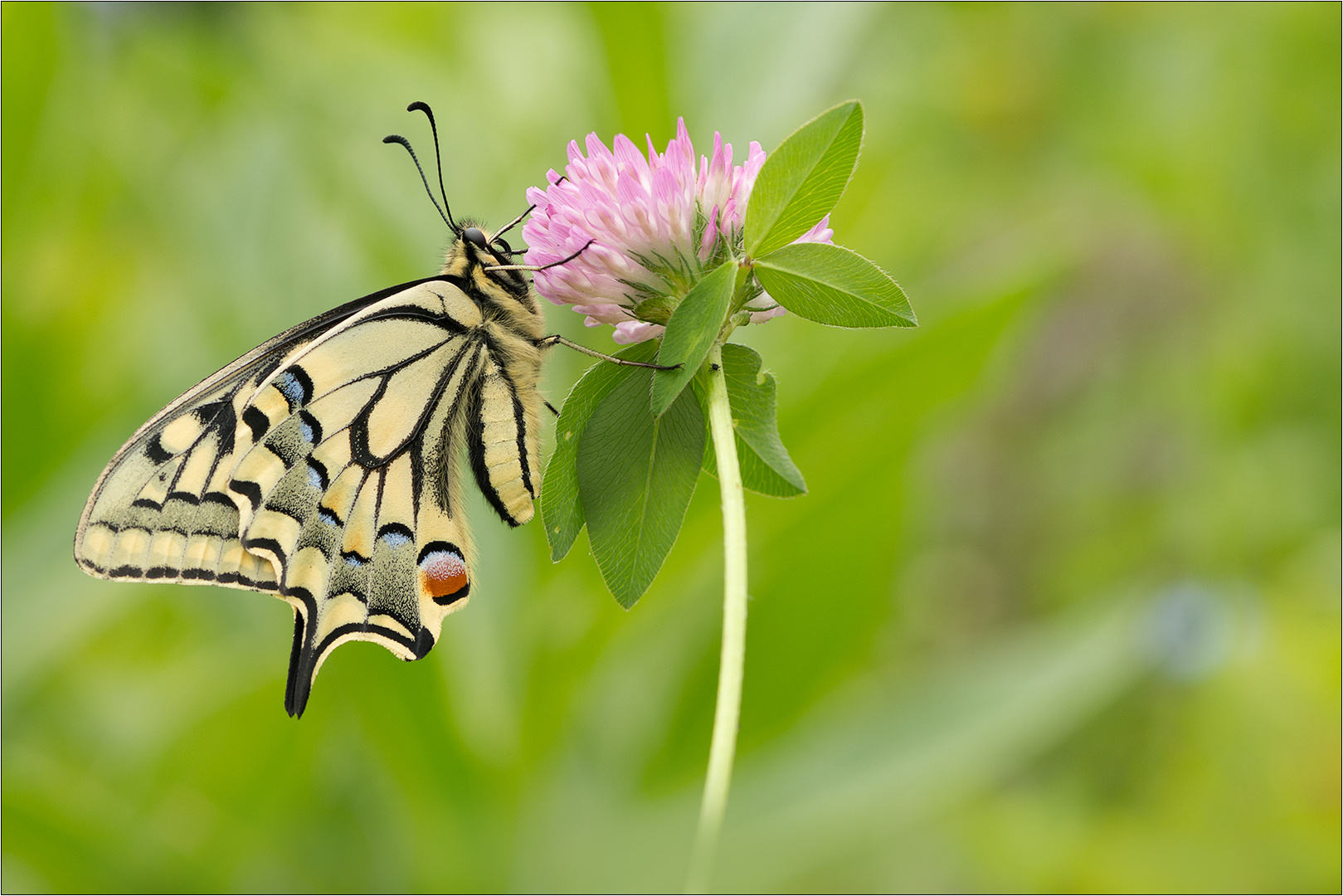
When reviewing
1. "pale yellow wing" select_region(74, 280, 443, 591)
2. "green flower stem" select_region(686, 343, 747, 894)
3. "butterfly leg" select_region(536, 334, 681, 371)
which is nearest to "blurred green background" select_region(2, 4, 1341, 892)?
"pale yellow wing" select_region(74, 280, 443, 591)

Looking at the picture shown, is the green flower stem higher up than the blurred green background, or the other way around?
the blurred green background

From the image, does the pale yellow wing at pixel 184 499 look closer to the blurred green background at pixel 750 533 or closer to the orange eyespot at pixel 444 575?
the orange eyespot at pixel 444 575

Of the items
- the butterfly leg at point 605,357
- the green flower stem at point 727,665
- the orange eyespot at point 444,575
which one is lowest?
the green flower stem at point 727,665

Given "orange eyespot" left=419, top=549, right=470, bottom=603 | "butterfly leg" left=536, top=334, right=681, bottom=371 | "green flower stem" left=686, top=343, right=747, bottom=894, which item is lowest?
"green flower stem" left=686, top=343, right=747, bottom=894

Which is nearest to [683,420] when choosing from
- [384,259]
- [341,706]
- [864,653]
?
[384,259]

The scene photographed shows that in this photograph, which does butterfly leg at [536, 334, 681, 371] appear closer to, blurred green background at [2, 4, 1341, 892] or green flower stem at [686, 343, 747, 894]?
green flower stem at [686, 343, 747, 894]

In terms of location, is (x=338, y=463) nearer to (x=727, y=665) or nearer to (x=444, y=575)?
(x=444, y=575)

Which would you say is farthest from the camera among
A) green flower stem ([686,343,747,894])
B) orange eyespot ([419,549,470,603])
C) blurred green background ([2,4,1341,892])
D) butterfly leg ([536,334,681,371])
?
blurred green background ([2,4,1341,892])

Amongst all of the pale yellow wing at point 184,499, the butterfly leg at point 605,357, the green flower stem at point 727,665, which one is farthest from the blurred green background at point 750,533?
the green flower stem at point 727,665

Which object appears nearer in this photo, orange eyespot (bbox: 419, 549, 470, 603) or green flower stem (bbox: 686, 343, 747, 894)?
green flower stem (bbox: 686, 343, 747, 894)
